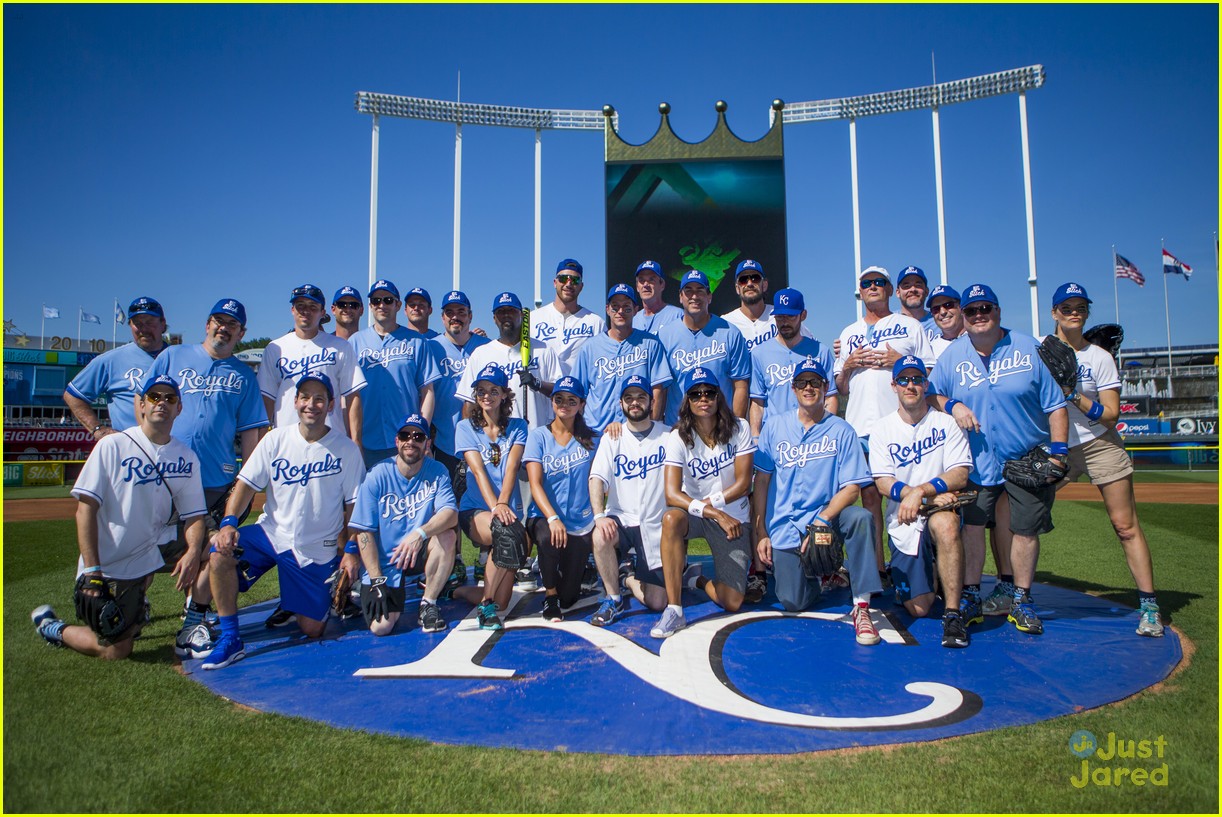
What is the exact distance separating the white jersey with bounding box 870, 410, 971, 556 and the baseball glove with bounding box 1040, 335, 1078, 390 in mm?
689

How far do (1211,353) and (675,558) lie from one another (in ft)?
179

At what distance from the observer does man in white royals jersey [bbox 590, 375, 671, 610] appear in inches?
185

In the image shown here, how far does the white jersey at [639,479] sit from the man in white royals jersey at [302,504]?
5.46 ft

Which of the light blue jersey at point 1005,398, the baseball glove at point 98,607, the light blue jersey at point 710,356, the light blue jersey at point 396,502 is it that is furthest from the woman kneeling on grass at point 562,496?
the light blue jersey at point 1005,398

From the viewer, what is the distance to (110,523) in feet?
12.7

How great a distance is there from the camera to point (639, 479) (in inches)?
187

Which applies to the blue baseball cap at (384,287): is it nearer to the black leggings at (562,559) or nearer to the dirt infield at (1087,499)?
the black leggings at (562,559)

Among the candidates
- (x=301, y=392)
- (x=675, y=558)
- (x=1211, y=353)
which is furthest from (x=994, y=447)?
(x=1211, y=353)

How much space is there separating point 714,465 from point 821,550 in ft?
2.90

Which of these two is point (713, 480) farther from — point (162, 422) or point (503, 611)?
point (162, 422)

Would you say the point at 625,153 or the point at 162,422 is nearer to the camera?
the point at 162,422

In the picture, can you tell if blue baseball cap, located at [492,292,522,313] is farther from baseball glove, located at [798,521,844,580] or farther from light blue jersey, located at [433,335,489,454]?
baseball glove, located at [798,521,844,580]

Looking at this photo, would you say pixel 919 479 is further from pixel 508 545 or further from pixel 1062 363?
pixel 508 545

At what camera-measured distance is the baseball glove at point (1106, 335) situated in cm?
499
